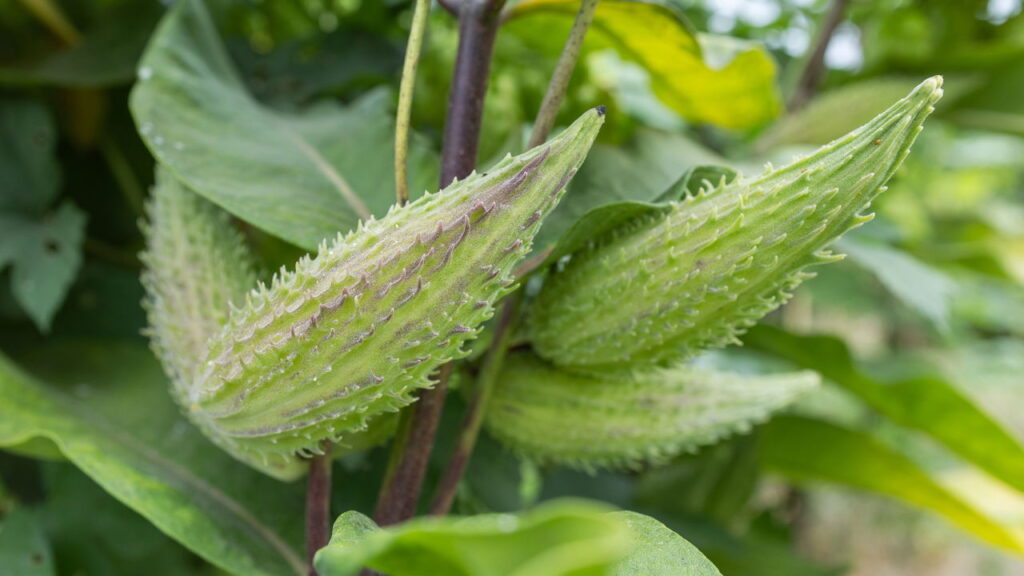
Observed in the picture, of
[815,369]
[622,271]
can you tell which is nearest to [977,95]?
[815,369]

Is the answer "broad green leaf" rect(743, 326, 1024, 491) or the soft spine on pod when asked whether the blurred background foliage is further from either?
the soft spine on pod

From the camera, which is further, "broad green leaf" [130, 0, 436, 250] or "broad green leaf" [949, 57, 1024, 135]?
"broad green leaf" [949, 57, 1024, 135]

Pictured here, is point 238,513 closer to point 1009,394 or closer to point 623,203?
point 623,203

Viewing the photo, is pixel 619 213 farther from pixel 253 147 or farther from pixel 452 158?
pixel 253 147

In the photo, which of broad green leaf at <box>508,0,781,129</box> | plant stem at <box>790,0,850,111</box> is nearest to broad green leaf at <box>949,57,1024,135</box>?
plant stem at <box>790,0,850,111</box>

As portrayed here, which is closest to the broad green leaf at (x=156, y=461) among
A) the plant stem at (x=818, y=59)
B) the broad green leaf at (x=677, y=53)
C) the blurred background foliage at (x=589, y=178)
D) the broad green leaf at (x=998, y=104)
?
the blurred background foliage at (x=589, y=178)

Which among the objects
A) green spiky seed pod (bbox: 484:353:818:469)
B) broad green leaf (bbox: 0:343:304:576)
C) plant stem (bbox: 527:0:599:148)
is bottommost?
broad green leaf (bbox: 0:343:304:576)

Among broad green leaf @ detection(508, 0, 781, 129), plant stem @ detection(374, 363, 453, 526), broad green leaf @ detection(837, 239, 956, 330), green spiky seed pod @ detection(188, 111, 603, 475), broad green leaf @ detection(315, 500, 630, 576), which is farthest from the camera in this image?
broad green leaf @ detection(837, 239, 956, 330)
